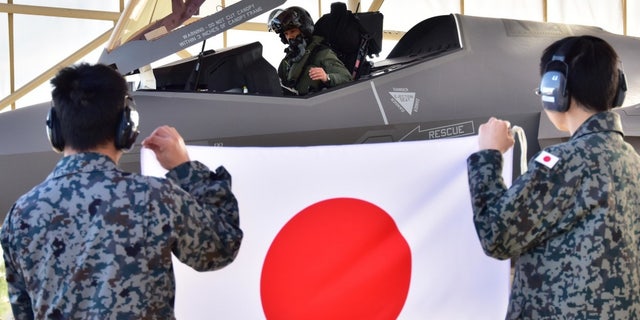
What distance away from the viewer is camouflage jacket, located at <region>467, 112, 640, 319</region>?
212cm

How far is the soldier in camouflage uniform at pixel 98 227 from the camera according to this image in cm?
186

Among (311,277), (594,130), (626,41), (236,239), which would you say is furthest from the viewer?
(626,41)

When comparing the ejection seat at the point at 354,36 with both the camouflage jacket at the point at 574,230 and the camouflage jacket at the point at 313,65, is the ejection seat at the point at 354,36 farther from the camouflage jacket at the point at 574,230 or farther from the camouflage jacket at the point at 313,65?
the camouflage jacket at the point at 574,230

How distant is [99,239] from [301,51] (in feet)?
14.1

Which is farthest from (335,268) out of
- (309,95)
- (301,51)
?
(301,51)

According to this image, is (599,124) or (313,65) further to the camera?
(313,65)

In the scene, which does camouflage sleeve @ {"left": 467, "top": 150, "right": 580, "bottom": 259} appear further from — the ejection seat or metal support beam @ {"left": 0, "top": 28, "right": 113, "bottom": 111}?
metal support beam @ {"left": 0, "top": 28, "right": 113, "bottom": 111}

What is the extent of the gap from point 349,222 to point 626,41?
4.80 m

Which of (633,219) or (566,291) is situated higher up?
(633,219)

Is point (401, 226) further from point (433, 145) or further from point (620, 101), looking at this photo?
point (620, 101)

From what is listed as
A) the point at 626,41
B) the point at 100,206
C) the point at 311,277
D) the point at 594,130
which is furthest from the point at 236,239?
the point at 626,41

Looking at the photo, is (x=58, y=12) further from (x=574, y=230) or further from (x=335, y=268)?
(x=574, y=230)

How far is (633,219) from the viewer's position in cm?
222

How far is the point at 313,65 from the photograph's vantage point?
5910 millimetres
